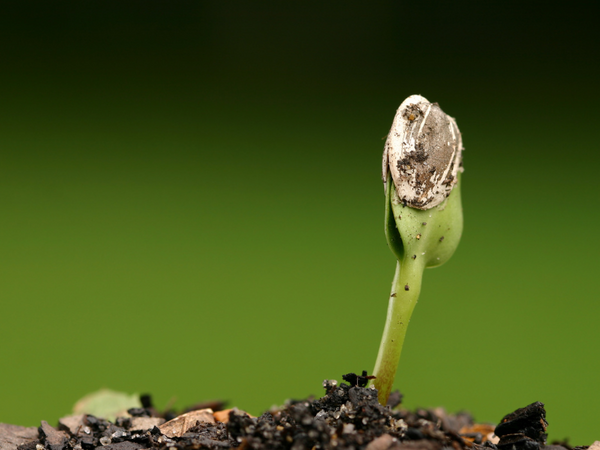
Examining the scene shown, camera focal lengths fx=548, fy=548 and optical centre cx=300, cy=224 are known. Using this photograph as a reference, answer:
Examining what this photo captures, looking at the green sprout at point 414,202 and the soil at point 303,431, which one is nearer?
the soil at point 303,431

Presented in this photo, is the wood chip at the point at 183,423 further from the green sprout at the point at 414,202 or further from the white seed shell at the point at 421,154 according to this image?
the white seed shell at the point at 421,154

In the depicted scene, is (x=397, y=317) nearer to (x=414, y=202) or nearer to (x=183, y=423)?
(x=414, y=202)

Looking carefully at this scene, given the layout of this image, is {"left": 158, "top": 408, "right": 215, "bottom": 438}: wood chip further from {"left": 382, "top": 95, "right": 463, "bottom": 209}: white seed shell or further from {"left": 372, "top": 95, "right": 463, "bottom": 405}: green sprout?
{"left": 382, "top": 95, "right": 463, "bottom": 209}: white seed shell

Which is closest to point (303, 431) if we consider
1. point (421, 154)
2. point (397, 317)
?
point (397, 317)

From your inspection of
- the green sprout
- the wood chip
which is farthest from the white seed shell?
the wood chip

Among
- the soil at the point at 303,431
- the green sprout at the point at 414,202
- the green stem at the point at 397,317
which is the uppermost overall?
the green sprout at the point at 414,202

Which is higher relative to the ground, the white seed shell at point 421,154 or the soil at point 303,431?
the white seed shell at point 421,154

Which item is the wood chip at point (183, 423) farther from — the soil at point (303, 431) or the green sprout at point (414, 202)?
the green sprout at point (414, 202)

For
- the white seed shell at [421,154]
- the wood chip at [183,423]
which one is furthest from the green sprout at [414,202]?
the wood chip at [183,423]

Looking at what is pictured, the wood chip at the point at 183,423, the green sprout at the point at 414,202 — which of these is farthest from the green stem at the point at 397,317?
the wood chip at the point at 183,423
